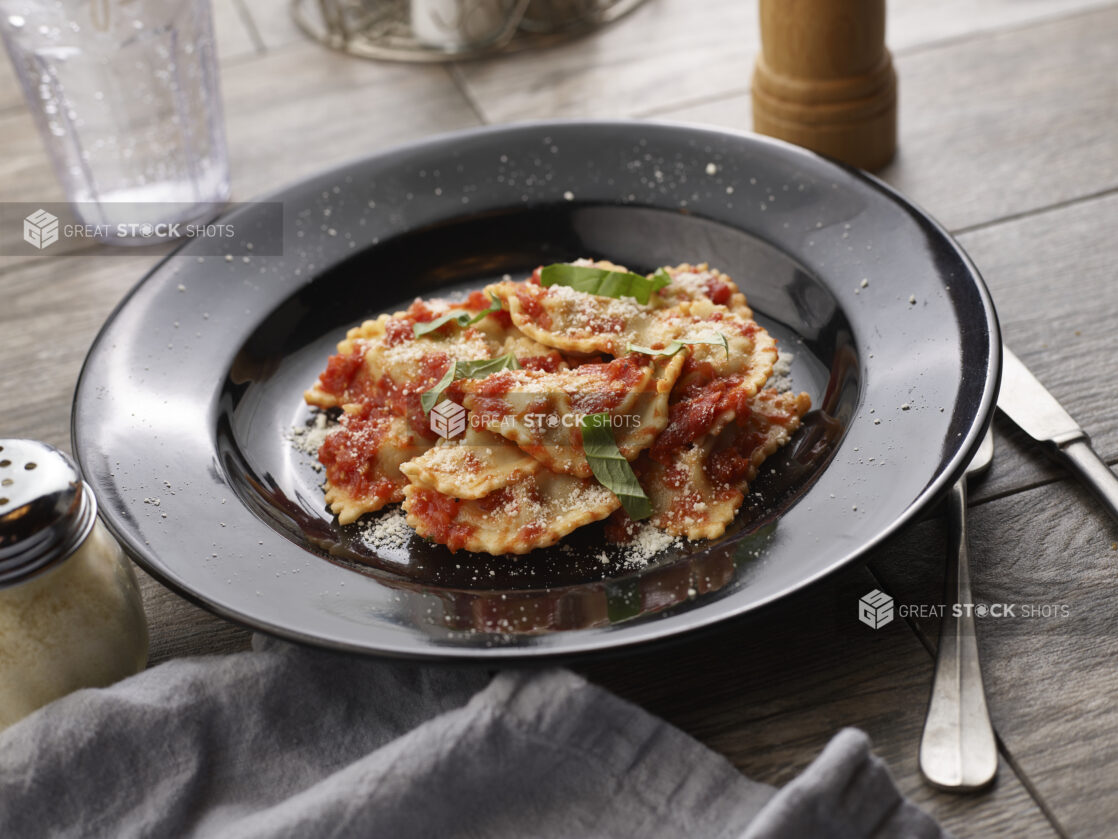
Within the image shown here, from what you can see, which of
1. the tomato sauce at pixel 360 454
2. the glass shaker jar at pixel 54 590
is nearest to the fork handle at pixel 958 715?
the tomato sauce at pixel 360 454

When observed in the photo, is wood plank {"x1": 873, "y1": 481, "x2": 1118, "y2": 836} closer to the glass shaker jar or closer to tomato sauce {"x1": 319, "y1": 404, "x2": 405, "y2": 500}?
tomato sauce {"x1": 319, "y1": 404, "x2": 405, "y2": 500}

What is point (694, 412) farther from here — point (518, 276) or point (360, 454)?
point (518, 276)

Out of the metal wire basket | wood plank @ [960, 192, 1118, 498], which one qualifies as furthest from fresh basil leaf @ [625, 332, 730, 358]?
the metal wire basket

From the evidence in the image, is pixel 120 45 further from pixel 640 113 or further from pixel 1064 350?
pixel 1064 350

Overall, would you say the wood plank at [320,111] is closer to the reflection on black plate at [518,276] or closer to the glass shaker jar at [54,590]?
the reflection on black plate at [518,276]

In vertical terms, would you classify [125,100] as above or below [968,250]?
above

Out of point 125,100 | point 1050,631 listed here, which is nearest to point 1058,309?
point 1050,631
